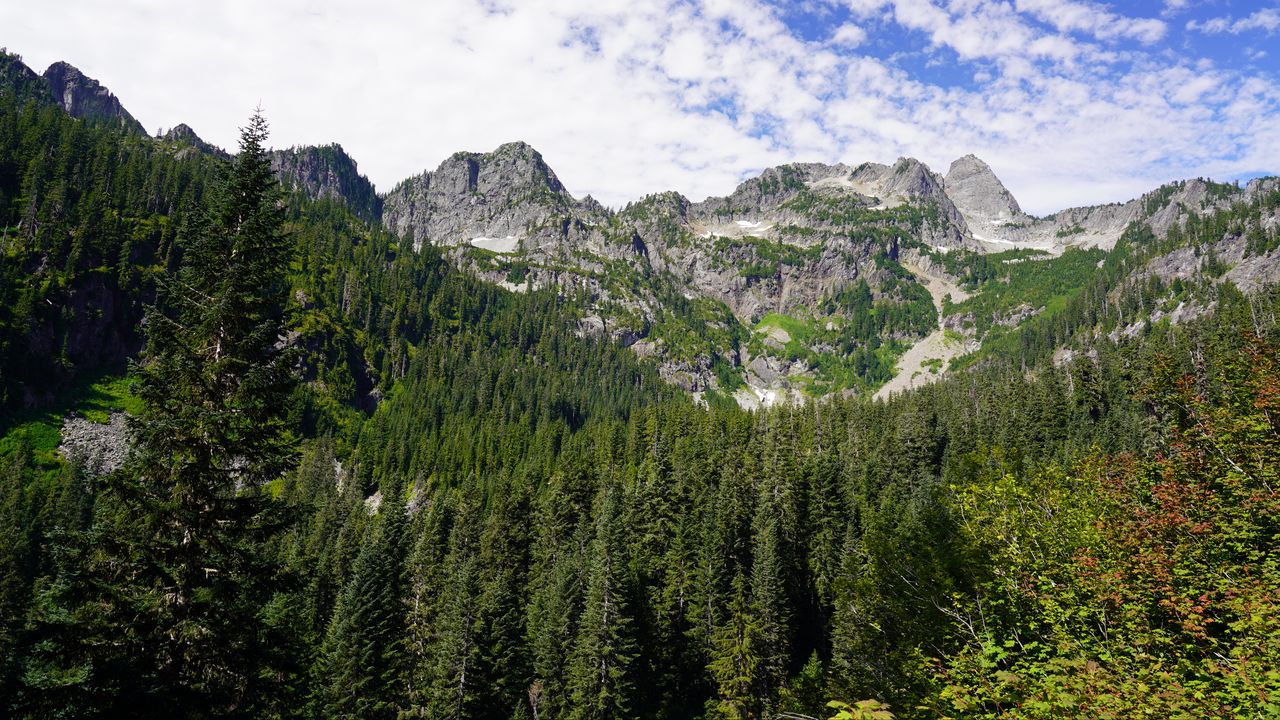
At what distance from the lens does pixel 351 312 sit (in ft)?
612

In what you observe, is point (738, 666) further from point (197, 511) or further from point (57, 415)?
point (57, 415)

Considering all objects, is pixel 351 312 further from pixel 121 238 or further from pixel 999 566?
pixel 999 566

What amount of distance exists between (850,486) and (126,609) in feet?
221

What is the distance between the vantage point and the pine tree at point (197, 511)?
11195 millimetres

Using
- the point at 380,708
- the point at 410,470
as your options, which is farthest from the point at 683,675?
the point at 410,470

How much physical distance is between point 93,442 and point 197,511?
131 m

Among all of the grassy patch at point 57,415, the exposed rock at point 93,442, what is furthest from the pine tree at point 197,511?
the exposed rock at point 93,442

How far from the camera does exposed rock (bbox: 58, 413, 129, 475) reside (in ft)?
332

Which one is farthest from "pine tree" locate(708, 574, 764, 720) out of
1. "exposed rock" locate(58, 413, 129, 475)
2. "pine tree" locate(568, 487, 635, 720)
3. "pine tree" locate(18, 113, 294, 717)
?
"exposed rock" locate(58, 413, 129, 475)

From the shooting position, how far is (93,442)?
106m

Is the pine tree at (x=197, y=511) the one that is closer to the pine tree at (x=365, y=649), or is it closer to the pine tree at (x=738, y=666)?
the pine tree at (x=365, y=649)

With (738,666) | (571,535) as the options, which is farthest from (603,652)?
(571,535)

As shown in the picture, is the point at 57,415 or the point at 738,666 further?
the point at 57,415

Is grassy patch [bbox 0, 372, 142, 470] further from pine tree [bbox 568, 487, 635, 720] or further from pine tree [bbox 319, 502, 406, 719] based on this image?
pine tree [bbox 568, 487, 635, 720]
